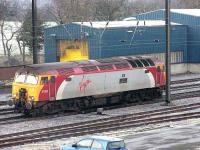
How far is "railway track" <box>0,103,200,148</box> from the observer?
22.4m

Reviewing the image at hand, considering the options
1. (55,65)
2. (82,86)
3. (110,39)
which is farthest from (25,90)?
(110,39)

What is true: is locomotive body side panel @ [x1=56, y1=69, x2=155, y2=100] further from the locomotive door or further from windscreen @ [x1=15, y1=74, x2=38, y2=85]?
windscreen @ [x1=15, y1=74, x2=38, y2=85]

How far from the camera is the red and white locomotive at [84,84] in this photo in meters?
28.4

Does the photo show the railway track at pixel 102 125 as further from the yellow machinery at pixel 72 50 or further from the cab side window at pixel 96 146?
the yellow machinery at pixel 72 50

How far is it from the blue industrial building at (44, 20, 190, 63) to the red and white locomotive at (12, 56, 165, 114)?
1271 centimetres

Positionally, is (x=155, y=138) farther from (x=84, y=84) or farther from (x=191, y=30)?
(x=191, y=30)

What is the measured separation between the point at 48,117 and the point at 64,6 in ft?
167

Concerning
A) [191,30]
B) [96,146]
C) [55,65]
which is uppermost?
[191,30]

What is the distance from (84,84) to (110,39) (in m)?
17.1

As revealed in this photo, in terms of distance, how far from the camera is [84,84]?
2988 cm

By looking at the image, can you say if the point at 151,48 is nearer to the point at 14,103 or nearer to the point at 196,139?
the point at 14,103

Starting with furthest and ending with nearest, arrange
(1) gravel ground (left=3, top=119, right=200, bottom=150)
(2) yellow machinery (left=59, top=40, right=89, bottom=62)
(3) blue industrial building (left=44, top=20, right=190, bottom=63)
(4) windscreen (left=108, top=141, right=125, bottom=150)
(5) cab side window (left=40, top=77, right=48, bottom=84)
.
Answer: (2) yellow machinery (left=59, top=40, right=89, bottom=62) → (3) blue industrial building (left=44, top=20, right=190, bottom=63) → (5) cab side window (left=40, top=77, right=48, bottom=84) → (1) gravel ground (left=3, top=119, right=200, bottom=150) → (4) windscreen (left=108, top=141, right=125, bottom=150)

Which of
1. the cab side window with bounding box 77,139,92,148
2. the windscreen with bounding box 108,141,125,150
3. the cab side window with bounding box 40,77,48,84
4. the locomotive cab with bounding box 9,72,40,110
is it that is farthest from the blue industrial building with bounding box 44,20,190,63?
the windscreen with bounding box 108,141,125,150

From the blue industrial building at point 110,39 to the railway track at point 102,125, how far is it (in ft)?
52.6
